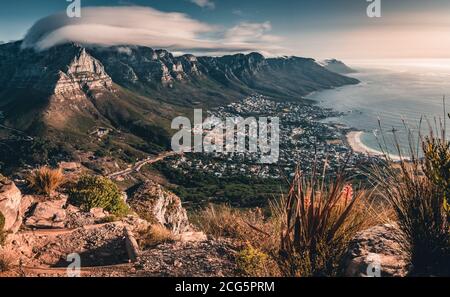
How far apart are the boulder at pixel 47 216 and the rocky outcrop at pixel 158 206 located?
230 inches

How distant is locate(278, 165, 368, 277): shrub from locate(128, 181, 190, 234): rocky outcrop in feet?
41.1

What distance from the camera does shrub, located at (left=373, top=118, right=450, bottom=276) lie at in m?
5.45

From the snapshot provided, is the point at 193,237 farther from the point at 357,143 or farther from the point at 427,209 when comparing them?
the point at 357,143

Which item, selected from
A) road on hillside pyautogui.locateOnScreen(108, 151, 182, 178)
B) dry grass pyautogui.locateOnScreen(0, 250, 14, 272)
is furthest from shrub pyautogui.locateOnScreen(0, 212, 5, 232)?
road on hillside pyautogui.locateOnScreen(108, 151, 182, 178)

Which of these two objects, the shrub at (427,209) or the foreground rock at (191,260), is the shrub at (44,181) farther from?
the shrub at (427,209)

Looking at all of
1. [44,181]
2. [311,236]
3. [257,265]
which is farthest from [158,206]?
[311,236]

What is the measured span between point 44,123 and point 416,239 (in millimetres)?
156021

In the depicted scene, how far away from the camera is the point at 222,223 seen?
1028 centimetres

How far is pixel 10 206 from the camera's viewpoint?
32.2 feet

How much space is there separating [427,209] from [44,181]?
481 inches

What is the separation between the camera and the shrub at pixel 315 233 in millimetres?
5699
